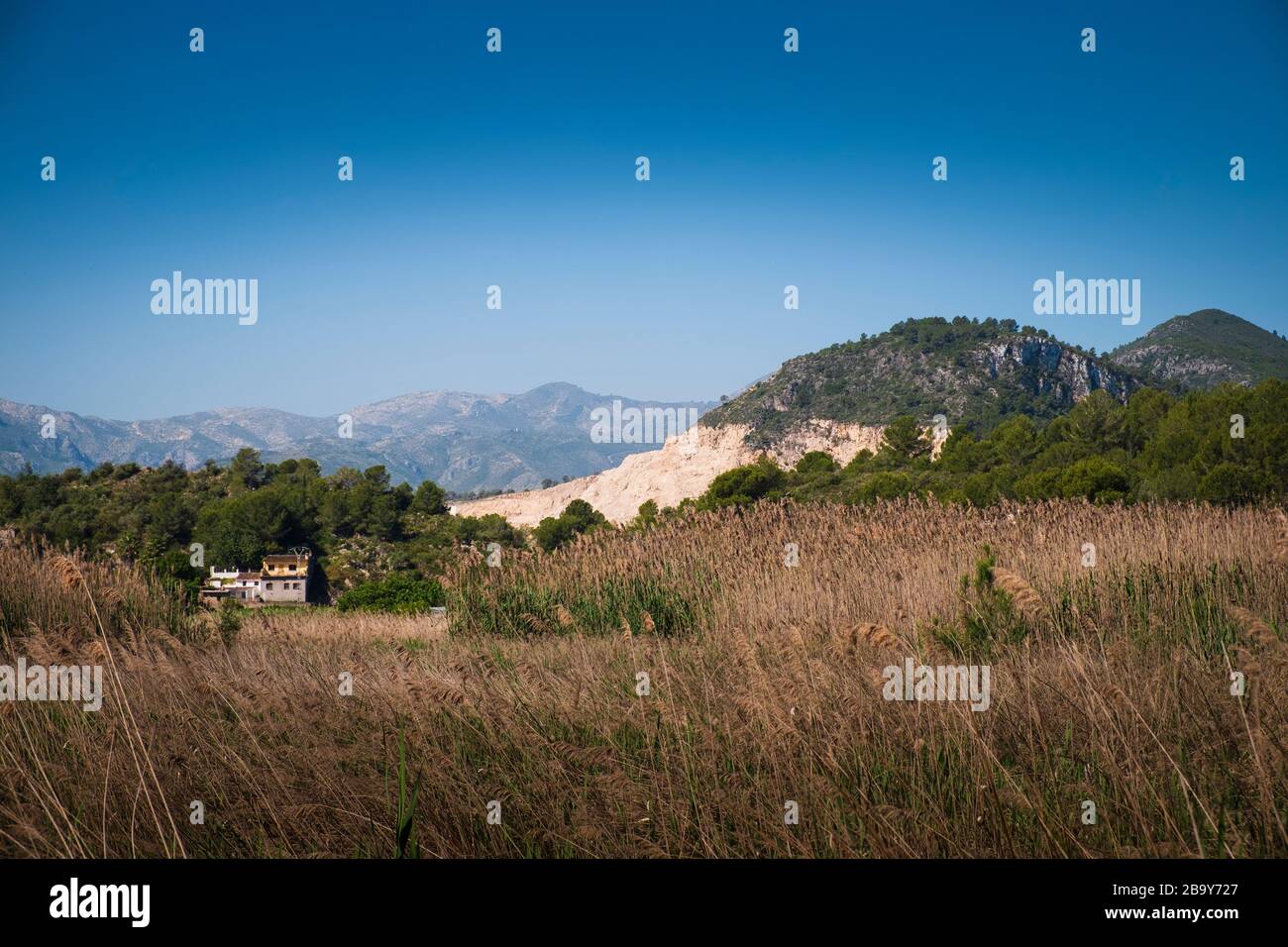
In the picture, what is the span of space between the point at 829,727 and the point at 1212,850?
4.36ft

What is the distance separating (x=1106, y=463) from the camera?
881 inches

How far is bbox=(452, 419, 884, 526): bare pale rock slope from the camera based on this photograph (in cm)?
7431

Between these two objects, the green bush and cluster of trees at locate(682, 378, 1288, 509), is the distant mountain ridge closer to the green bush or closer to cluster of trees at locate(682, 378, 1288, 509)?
cluster of trees at locate(682, 378, 1288, 509)

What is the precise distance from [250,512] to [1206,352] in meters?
83.4

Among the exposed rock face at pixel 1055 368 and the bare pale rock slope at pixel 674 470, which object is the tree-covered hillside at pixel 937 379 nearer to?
the exposed rock face at pixel 1055 368

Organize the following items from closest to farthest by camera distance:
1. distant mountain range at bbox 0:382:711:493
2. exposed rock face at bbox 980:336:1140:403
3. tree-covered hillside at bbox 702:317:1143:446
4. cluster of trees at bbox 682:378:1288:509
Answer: cluster of trees at bbox 682:378:1288:509 → tree-covered hillside at bbox 702:317:1143:446 → exposed rock face at bbox 980:336:1140:403 → distant mountain range at bbox 0:382:711:493

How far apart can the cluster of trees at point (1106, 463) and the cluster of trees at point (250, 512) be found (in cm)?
1264

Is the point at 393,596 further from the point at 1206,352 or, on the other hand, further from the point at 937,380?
the point at 1206,352

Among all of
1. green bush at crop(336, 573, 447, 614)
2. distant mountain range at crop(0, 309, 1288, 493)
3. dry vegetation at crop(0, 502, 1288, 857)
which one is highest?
distant mountain range at crop(0, 309, 1288, 493)

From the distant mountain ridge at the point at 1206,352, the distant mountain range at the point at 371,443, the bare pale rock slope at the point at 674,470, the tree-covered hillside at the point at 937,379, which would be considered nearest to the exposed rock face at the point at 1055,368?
the tree-covered hillside at the point at 937,379

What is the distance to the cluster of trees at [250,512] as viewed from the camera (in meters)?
30.4

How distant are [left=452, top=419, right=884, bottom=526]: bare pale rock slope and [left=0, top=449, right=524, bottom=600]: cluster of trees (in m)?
Result: 32.6

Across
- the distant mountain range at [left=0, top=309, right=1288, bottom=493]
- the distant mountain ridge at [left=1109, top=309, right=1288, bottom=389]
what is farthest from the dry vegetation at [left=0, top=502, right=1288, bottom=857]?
the distant mountain ridge at [left=1109, top=309, right=1288, bottom=389]

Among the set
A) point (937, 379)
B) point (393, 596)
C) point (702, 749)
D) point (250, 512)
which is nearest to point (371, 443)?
point (937, 379)
